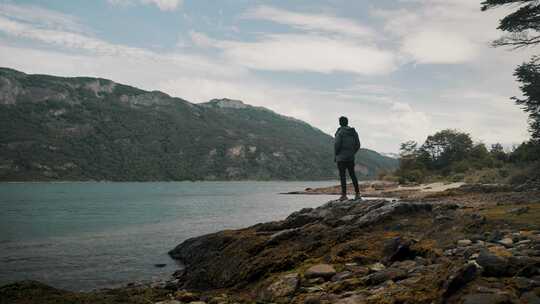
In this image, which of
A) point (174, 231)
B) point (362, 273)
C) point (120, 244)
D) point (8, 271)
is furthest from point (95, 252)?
point (362, 273)

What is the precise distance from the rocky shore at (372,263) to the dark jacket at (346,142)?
1.93 meters

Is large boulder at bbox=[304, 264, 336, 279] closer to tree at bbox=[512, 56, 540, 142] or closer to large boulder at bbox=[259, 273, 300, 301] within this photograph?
large boulder at bbox=[259, 273, 300, 301]

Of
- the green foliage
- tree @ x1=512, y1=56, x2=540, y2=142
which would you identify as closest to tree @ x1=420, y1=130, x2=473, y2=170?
the green foliage

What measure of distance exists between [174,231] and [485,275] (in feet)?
99.6

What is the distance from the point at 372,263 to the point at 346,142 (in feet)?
26.4

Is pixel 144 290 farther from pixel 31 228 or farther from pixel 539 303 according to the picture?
pixel 31 228

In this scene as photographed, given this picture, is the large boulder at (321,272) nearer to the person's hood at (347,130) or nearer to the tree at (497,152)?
the person's hood at (347,130)

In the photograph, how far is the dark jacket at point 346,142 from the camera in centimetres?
1733

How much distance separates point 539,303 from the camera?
564cm

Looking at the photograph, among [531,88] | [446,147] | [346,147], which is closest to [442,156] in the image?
[446,147]

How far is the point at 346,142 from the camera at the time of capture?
1738cm

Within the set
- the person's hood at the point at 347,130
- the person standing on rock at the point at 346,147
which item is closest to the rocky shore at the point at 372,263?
the person standing on rock at the point at 346,147

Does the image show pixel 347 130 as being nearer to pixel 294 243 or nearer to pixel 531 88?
pixel 294 243

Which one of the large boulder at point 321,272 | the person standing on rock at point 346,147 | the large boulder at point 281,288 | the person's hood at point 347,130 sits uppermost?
the person's hood at point 347,130
